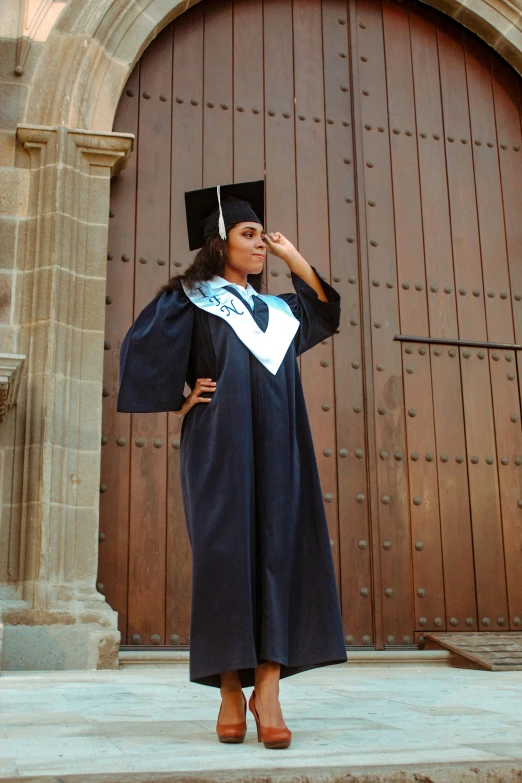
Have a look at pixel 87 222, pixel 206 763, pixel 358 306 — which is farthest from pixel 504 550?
pixel 206 763

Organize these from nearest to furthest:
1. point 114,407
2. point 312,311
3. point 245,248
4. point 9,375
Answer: point 245,248 < point 312,311 < point 9,375 < point 114,407

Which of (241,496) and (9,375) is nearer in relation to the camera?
(241,496)

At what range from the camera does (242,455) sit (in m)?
2.33

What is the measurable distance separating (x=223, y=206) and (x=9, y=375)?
64.2 inches

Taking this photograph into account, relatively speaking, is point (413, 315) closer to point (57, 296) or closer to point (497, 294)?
point (497, 294)

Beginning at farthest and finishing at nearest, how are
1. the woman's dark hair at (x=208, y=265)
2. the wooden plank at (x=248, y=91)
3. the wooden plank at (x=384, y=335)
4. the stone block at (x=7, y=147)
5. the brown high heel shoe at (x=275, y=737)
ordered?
1. the wooden plank at (x=248, y=91)
2. the wooden plank at (x=384, y=335)
3. the stone block at (x=7, y=147)
4. the woman's dark hair at (x=208, y=265)
5. the brown high heel shoe at (x=275, y=737)

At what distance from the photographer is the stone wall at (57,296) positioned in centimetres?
420

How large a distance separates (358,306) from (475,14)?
82.2 inches

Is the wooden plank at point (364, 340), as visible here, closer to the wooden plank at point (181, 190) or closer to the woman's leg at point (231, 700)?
the wooden plank at point (181, 190)

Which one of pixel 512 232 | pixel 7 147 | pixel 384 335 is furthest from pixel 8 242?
pixel 512 232

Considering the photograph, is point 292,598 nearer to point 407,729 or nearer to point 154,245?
point 407,729

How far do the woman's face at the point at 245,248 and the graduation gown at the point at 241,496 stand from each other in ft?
0.33

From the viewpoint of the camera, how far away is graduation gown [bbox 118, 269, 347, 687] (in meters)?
2.25

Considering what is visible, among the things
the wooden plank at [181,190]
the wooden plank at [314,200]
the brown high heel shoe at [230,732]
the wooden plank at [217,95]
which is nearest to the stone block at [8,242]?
the wooden plank at [181,190]
